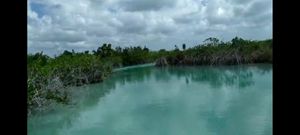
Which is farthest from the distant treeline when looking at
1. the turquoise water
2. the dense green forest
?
the turquoise water

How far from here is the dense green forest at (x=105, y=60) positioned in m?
8.55

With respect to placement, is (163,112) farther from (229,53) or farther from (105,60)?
(229,53)

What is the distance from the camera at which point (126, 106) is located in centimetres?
1122

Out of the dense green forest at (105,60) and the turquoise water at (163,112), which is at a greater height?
the dense green forest at (105,60)

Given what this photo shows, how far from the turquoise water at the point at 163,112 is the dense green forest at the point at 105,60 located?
54cm

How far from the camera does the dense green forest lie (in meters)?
8.55

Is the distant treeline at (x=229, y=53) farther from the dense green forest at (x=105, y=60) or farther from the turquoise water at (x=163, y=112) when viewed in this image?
the turquoise water at (x=163, y=112)

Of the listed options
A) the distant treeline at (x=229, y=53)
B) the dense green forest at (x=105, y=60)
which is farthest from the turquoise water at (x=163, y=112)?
the distant treeline at (x=229, y=53)

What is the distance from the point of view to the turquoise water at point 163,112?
7.91m

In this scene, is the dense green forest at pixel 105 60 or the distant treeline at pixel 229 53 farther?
the distant treeline at pixel 229 53

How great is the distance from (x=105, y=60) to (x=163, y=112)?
1140cm
